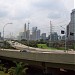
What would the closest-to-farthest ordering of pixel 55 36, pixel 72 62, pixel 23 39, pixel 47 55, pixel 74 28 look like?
1. pixel 72 62
2. pixel 47 55
3. pixel 74 28
4. pixel 55 36
5. pixel 23 39

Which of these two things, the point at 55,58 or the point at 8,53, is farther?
the point at 8,53

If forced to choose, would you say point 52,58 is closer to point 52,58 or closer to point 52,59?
point 52,58

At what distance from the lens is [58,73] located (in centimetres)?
4478

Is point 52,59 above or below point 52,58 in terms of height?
below

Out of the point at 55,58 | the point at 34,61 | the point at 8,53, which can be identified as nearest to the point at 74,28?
the point at 8,53

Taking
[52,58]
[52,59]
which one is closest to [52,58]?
[52,58]

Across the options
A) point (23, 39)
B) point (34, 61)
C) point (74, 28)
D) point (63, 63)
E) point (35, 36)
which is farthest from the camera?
point (23, 39)

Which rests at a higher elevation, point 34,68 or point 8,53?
point 8,53

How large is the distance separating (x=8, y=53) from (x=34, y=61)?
37.6 ft

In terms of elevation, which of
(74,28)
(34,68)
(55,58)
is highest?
(74,28)

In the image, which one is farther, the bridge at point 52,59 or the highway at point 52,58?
the bridge at point 52,59

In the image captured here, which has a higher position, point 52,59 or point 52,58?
point 52,58

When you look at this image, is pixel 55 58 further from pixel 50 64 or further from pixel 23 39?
pixel 23 39

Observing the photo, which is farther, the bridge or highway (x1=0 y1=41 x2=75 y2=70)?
the bridge
